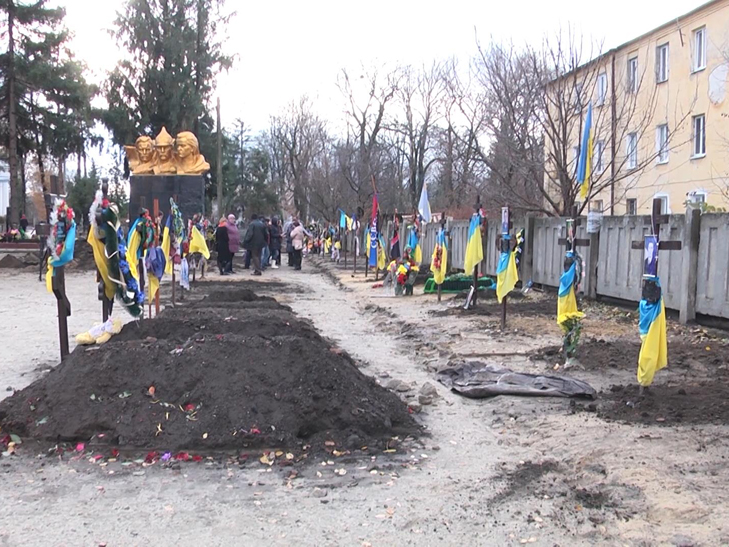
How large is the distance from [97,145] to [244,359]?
38.9 metres

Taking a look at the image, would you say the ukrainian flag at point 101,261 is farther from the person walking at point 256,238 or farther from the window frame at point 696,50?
the window frame at point 696,50

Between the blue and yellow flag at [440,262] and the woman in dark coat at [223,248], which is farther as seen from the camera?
the woman in dark coat at [223,248]

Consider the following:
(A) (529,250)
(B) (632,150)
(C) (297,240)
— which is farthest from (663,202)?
(C) (297,240)

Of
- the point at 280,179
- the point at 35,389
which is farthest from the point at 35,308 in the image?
the point at 280,179

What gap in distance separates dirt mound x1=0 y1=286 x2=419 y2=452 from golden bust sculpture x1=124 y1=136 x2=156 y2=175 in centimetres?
2287

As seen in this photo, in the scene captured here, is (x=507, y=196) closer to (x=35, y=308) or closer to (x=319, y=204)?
(x=35, y=308)

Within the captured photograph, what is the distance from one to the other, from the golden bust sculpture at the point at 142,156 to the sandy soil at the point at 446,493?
23.8 meters

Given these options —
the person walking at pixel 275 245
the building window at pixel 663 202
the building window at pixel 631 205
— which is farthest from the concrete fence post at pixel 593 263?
the person walking at pixel 275 245

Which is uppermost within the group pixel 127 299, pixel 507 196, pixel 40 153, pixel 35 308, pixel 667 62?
pixel 667 62

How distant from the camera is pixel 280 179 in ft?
225

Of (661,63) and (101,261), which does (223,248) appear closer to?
(101,261)

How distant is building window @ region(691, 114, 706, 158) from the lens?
27.3 metres

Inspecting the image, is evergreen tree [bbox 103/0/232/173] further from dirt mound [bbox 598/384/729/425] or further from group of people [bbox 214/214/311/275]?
dirt mound [bbox 598/384/729/425]

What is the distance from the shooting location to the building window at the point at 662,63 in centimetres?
2888
